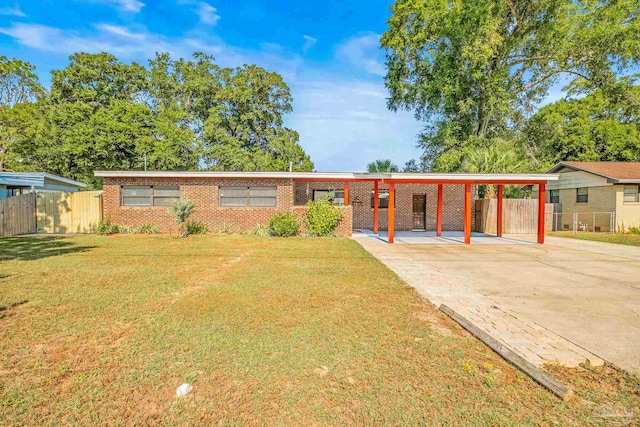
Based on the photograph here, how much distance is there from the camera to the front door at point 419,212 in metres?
17.8

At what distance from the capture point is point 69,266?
7227mm

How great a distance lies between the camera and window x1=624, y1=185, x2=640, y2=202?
17.8 meters

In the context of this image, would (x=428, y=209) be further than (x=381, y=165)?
No

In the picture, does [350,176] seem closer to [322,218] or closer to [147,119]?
[322,218]

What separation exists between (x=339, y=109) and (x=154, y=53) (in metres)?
18.4

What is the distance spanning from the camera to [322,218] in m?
13.8

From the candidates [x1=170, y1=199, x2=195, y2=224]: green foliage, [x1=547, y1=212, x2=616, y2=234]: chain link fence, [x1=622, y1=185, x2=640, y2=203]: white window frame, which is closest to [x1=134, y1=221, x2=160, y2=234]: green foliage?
[x1=170, y1=199, x2=195, y2=224]: green foliage

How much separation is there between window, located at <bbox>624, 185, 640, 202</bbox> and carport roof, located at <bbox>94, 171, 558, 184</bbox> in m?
9.20

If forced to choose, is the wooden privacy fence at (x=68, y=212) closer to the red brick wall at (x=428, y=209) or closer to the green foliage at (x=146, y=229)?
the green foliage at (x=146, y=229)

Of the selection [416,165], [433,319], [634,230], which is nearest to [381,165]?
[416,165]

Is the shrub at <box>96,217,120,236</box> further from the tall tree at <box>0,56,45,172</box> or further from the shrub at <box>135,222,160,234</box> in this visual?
the tall tree at <box>0,56,45,172</box>

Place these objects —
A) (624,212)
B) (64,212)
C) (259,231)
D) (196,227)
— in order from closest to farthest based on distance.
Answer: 1. (196,227)
2. (259,231)
3. (64,212)
4. (624,212)

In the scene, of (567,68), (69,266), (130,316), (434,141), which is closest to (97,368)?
(130,316)

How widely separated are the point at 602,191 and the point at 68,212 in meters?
26.9
